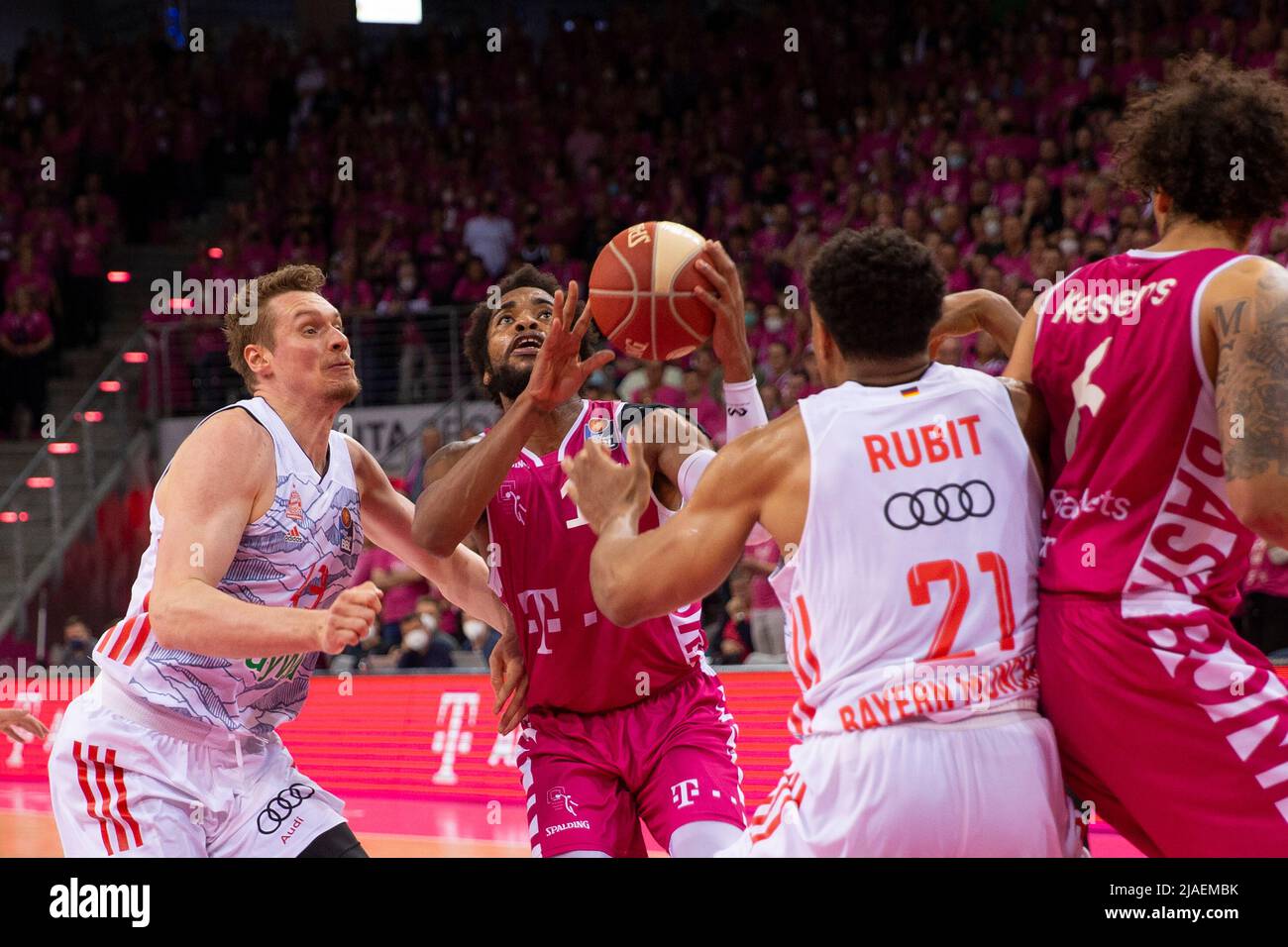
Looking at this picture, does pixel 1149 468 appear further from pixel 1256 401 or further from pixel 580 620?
pixel 580 620

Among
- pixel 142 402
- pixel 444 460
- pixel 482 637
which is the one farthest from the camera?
pixel 142 402

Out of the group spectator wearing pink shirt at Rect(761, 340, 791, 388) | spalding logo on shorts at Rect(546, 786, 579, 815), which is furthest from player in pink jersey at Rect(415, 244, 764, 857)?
spectator wearing pink shirt at Rect(761, 340, 791, 388)

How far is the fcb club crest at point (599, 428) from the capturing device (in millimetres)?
4621

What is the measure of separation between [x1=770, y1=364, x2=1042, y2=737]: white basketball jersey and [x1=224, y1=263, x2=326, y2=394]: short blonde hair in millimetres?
1991

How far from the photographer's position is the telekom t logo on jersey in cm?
445

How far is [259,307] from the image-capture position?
440 cm

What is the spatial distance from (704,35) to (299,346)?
13707 millimetres

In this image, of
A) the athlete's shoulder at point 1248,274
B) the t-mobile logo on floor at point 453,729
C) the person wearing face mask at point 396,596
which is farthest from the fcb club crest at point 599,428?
the person wearing face mask at point 396,596

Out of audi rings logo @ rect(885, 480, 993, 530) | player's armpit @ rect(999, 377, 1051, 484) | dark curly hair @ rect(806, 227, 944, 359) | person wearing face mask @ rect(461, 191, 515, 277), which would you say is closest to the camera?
audi rings logo @ rect(885, 480, 993, 530)

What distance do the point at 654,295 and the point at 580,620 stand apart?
1.04 meters

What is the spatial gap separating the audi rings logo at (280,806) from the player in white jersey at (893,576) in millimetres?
1306

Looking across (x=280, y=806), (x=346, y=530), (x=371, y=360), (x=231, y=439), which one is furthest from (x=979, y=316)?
(x=371, y=360)

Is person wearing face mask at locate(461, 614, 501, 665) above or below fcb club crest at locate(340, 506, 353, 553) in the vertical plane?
below

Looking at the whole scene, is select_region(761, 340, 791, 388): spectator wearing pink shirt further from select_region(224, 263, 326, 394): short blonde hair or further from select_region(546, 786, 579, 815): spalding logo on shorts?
select_region(546, 786, 579, 815): spalding logo on shorts
